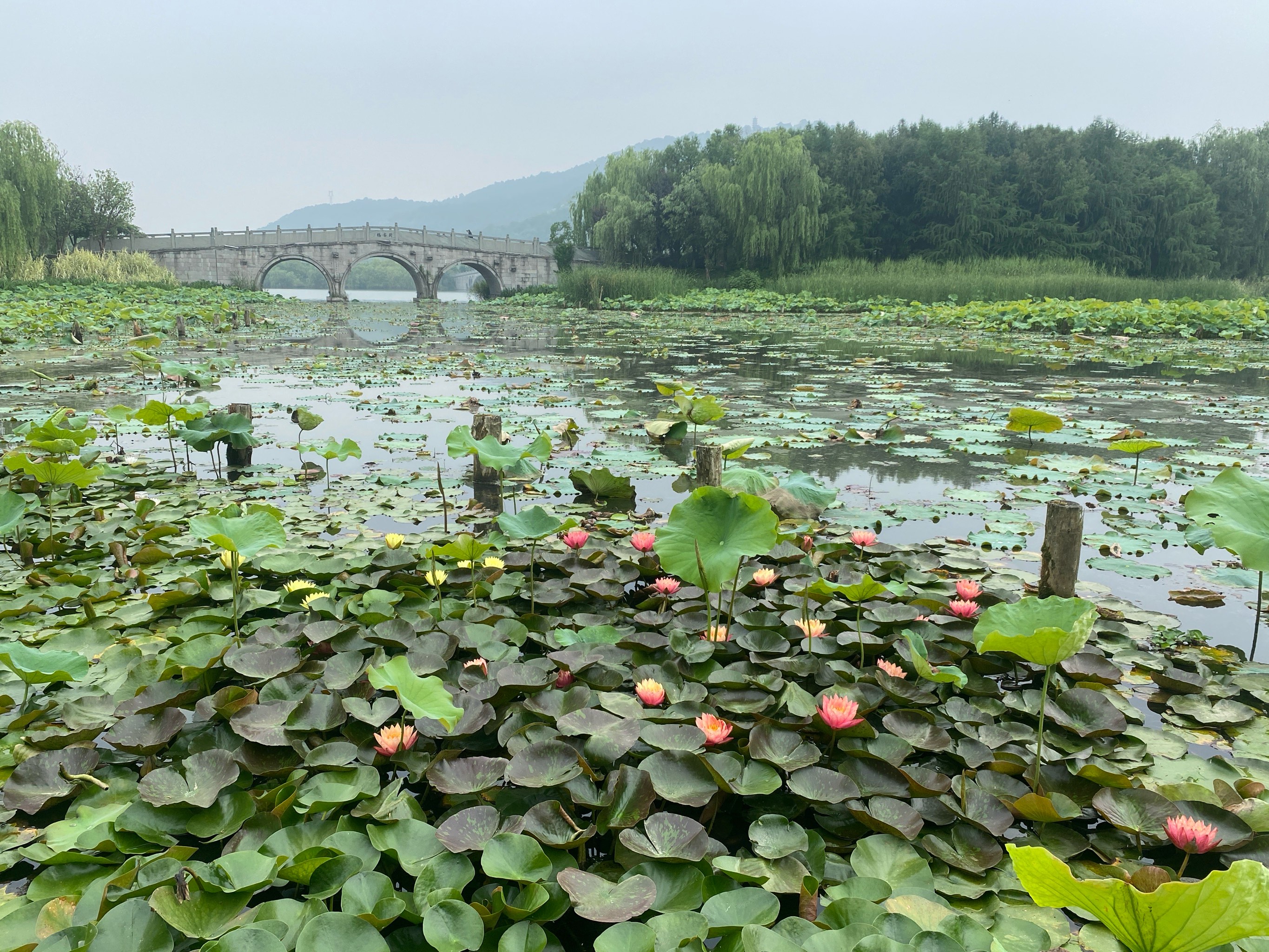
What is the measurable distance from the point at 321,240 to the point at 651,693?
34.0m

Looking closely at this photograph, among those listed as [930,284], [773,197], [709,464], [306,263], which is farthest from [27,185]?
[709,464]

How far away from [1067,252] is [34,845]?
3501cm

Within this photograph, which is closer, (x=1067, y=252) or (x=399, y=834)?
(x=399, y=834)

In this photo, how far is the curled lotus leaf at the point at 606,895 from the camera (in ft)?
2.94

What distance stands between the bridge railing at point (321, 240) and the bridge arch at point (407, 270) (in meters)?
0.54

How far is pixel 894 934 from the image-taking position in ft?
2.90

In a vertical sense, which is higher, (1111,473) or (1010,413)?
(1010,413)

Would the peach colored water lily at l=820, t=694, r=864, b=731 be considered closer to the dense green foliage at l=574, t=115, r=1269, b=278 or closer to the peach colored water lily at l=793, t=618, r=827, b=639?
the peach colored water lily at l=793, t=618, r=827, b=639

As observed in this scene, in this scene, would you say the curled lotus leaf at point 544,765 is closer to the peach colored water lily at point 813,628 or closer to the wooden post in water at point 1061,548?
the peach colored water lily at point 813,628

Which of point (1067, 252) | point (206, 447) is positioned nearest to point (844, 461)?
point (206, 447)

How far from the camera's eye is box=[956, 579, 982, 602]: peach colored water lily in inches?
69.3

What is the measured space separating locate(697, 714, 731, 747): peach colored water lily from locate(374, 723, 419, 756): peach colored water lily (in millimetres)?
482

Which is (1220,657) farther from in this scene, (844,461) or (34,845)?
(34,845)

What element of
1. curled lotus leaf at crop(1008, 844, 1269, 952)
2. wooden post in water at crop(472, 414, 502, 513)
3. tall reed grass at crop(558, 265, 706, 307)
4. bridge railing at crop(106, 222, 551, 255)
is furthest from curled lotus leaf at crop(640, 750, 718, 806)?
bridge railing at crop(106, 222, 551, 255)
